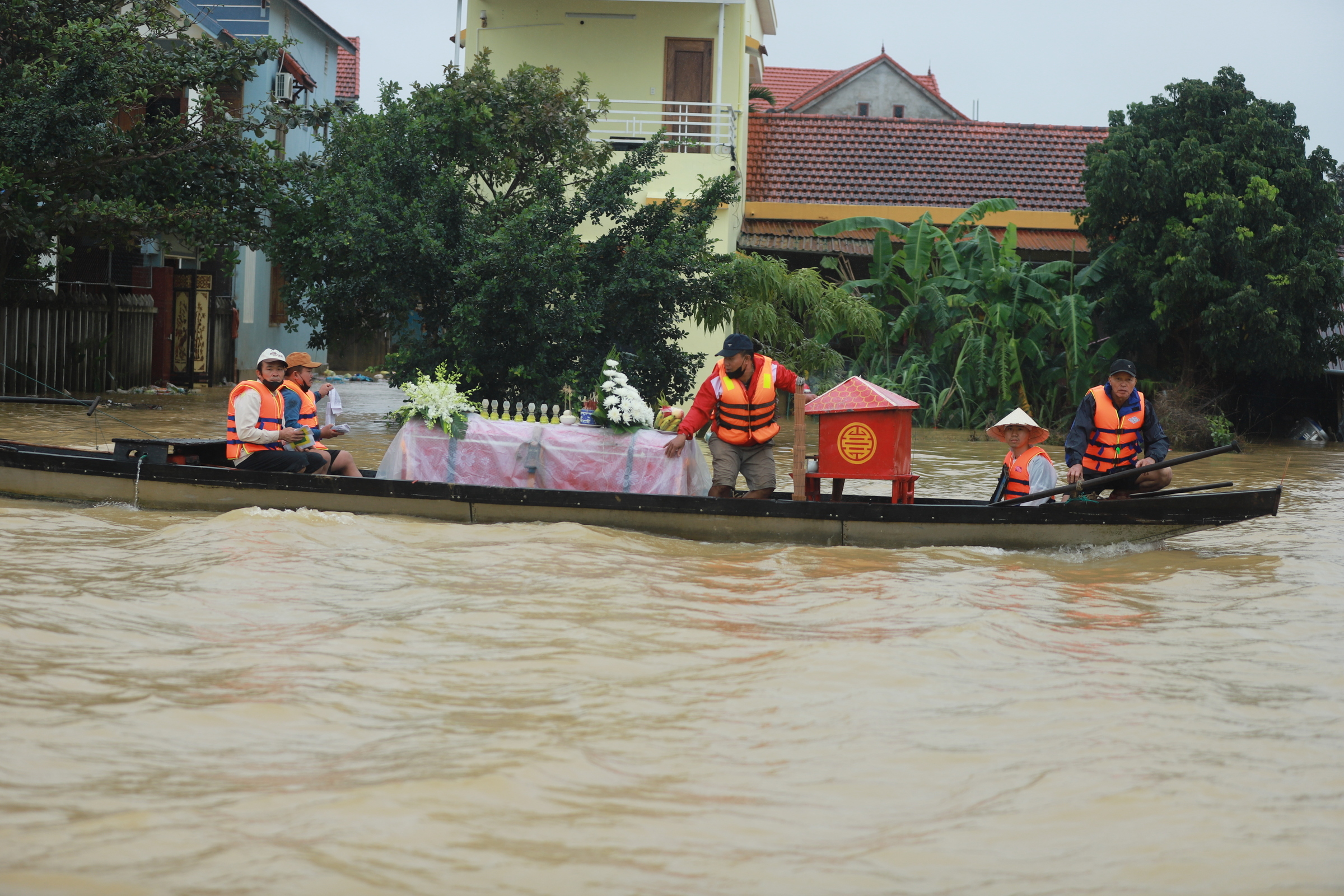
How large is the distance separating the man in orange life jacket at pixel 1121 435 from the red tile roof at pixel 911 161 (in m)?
14.4

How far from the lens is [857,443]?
8.99 metres

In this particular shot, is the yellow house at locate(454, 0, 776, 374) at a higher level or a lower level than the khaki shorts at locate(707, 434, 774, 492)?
higher

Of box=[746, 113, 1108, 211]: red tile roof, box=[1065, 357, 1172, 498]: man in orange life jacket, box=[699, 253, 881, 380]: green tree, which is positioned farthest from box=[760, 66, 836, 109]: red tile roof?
box=[1065, 357, 1172, 498]: man in orange life jacket

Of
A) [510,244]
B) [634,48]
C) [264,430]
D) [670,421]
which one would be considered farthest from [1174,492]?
[634,48]

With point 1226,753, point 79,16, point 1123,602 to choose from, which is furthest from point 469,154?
point 1226,753

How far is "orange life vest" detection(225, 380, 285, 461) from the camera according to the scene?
980cm

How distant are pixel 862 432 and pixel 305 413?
4.68m

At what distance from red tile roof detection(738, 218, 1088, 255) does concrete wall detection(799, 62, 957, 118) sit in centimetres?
1320

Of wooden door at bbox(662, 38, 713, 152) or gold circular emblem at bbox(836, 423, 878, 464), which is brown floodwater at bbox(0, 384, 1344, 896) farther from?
wooden door at bbox(662, 38, 713, 152)

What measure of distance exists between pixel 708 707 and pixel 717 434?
4535 millimetres

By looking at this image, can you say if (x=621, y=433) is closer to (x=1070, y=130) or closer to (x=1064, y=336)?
(x=1064, y=336)

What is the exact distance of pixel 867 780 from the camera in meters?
4.60

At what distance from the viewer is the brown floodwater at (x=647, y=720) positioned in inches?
153

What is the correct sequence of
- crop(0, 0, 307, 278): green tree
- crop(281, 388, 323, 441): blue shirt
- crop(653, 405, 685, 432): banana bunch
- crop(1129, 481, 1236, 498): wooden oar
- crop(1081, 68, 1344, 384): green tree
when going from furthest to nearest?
1. crop(1081, 68, 1344, 384): green tree
2. crop(0, 0, 307, 278): green tree
3. crop(281, 388, 323, 441): blue shirt
4. crop(653, 405, 685, 432): banana bunch
5. crop(1129, 481, 1236, 498): wooden oar
